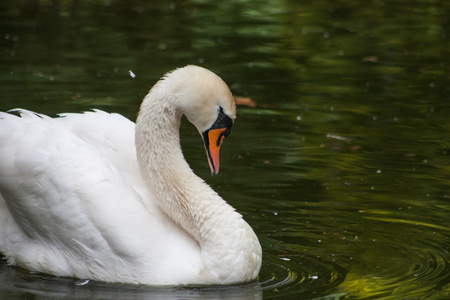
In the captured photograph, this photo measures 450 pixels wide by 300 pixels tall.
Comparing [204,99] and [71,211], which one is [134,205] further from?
[204,99]

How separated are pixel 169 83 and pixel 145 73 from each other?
20.6ft

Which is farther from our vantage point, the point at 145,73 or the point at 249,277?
the point at 145,73

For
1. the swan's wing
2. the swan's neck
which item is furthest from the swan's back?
the swan's neck

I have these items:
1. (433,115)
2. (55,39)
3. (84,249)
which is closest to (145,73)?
(55,39)

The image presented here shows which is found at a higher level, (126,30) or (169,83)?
(169,83)

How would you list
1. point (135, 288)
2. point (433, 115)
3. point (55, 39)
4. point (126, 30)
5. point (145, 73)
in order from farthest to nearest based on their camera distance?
point (126, 30) → point (55, 39) → point (145, 73) → point (433, 115) → point (135, 288)

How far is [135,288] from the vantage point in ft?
19.8

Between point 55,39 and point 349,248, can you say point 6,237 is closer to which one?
point 349,248

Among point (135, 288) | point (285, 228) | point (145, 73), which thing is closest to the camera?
point (135, 288)

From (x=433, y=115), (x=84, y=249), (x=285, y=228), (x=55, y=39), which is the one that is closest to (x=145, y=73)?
(x=55, y=39)

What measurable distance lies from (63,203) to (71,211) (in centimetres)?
8

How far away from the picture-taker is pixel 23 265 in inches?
254

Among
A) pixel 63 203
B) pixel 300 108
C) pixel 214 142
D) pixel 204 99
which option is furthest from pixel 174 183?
pixel 300 108

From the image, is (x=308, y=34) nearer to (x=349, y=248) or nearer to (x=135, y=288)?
(x=349, y=248)
